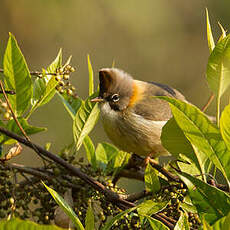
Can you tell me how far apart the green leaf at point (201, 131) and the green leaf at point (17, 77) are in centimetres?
81

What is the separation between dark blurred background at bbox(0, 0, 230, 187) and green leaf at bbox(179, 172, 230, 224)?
483 cm

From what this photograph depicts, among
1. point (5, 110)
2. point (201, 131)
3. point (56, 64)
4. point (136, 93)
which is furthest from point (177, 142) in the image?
point (136, 93)

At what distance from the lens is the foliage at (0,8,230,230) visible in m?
1.26

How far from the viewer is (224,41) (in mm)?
1381

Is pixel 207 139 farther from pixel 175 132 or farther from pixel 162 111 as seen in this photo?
pixel 162 111

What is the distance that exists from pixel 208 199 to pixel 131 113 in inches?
85.8

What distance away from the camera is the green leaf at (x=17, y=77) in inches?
71.6

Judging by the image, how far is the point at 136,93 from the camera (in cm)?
362

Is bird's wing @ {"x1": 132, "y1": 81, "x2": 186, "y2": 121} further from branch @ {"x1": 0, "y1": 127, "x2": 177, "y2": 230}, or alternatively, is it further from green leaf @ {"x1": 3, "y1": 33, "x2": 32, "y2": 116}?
branch @ {"x1": 0, "y1": 127, "x2": 177, "y2": 230}

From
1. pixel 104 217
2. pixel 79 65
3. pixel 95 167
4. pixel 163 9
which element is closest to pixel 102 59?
pixel 79 65

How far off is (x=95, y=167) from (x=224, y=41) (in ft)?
3.51

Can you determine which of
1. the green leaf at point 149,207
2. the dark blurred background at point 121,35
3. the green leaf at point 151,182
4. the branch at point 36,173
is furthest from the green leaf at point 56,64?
the dark blurred background at point 121,35

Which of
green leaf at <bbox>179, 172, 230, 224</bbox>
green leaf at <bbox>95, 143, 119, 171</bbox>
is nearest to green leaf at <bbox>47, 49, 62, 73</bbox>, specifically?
green leaf at <bbox>95, 143, 119, 171</bbox>

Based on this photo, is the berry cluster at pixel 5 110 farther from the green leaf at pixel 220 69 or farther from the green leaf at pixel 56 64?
the green leaf at pixel 220 69
